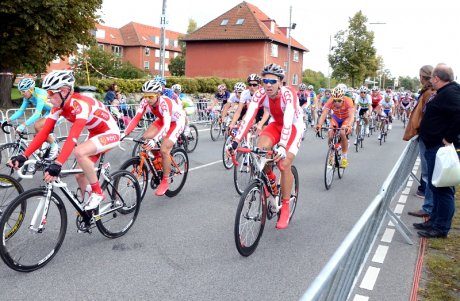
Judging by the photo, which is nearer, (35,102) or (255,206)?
(255,206)

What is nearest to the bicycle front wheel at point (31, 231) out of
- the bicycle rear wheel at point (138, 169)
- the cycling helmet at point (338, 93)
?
the bicycle rear wheel at point (138, 169)

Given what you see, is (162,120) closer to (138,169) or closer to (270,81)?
(138,169)

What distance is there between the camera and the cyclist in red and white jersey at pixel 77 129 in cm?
468

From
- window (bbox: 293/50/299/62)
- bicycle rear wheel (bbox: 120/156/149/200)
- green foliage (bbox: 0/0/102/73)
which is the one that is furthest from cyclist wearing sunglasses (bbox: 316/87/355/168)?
window (bbox: 293/50/299/62)

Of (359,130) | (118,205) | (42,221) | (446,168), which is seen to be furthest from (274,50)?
(42,221)

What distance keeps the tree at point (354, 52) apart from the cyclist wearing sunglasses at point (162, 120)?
47605 mm

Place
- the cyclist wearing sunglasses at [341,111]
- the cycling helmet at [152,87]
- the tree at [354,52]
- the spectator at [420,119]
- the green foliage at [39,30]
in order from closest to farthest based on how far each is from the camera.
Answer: the spectator at [420,119] → the cycling helmet at [152,87] → the cyclist wearing sunglasses at [341,111] → the green foliage at [39,30] → the tree at [354,52]

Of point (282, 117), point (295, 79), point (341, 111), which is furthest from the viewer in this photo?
point (295, 79)

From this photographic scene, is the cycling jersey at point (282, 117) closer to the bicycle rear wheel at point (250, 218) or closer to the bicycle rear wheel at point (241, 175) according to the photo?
the bicycle rear wheel at point (250, 218)

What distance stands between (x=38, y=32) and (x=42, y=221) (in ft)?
60.0

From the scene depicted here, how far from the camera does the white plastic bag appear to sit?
18.1 ft

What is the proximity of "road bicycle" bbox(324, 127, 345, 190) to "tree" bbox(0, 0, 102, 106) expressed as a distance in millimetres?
15101

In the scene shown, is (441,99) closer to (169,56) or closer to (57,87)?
(57,87)

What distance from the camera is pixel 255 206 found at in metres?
5.23
